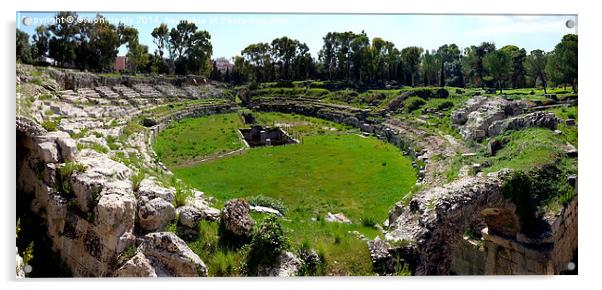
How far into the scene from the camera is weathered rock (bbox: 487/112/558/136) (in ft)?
38.6

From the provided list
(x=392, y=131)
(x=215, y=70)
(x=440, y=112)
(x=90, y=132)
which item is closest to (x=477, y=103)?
(x=440, y=112)

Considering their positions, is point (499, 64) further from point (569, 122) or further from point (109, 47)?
point (109, 47)

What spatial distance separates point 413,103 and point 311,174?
12.6ft

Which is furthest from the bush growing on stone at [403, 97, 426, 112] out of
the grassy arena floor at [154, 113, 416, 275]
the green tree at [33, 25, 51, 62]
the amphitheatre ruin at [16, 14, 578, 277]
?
the green tree at [33, 25, 51, 62]

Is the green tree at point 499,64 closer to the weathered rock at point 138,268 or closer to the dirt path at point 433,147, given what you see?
the dirt path at point 433,147

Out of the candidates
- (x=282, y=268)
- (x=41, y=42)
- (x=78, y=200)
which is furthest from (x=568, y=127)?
(x=41, y=42)

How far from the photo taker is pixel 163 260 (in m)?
8.40

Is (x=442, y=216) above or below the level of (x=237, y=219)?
below

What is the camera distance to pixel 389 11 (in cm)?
952

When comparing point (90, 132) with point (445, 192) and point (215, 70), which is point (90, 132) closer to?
point (215, 70)

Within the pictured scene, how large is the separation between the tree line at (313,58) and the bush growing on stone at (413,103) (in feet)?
1.67

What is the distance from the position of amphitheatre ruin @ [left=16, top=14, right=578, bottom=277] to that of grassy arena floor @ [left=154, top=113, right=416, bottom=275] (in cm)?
5

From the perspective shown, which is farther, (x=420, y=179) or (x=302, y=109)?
(x=302, y=109)

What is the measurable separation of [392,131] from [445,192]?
381cm
